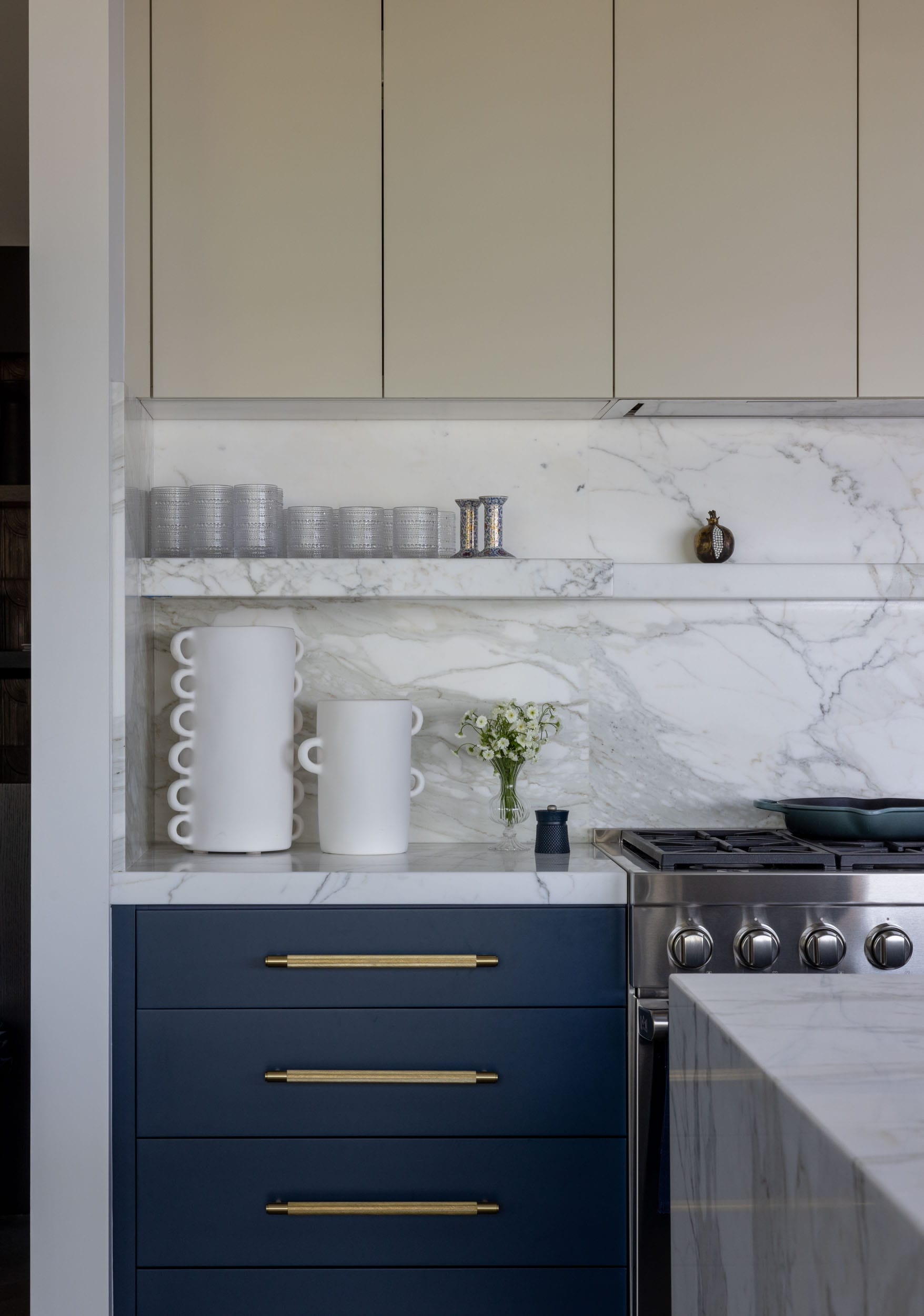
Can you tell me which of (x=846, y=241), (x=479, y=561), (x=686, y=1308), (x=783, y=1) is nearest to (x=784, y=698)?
(x=479, y=561)

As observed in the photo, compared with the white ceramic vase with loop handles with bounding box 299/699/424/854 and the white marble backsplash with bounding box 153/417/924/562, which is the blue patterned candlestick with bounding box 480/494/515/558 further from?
the white ceramic vase with loop handles with bounding box 299/699/424/854

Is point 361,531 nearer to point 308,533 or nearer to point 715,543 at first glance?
point 308,533

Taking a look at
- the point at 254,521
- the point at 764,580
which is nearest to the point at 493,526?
the point at 254,521

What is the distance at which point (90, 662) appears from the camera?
1964 mm

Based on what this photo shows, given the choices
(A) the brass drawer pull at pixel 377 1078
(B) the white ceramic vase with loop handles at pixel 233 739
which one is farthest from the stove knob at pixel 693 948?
(B) the white ceramic vase with loop handles at pixel 233 739

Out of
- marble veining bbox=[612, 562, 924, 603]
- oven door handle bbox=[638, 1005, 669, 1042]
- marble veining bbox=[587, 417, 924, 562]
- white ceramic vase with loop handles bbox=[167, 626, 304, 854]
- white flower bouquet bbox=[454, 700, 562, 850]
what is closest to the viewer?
oven door handle bbox=[638, 1005, 669, 1042]

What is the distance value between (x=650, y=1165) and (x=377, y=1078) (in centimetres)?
49

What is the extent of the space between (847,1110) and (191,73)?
2264mm

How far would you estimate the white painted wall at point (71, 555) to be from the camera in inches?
76.0


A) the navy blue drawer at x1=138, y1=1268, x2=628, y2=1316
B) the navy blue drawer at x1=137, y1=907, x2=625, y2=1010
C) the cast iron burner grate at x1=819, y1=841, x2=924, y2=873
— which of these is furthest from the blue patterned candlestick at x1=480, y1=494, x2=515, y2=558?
the navy blue drawer at x1=138, y1=1268, x2=628, y2=1316

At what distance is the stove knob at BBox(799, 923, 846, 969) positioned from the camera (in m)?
1.90

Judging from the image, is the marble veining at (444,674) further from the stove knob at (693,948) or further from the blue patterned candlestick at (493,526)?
the stove knob at (693,948)

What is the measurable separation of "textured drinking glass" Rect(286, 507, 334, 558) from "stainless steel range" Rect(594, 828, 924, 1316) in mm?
932

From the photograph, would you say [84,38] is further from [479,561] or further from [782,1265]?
[782,1265]
